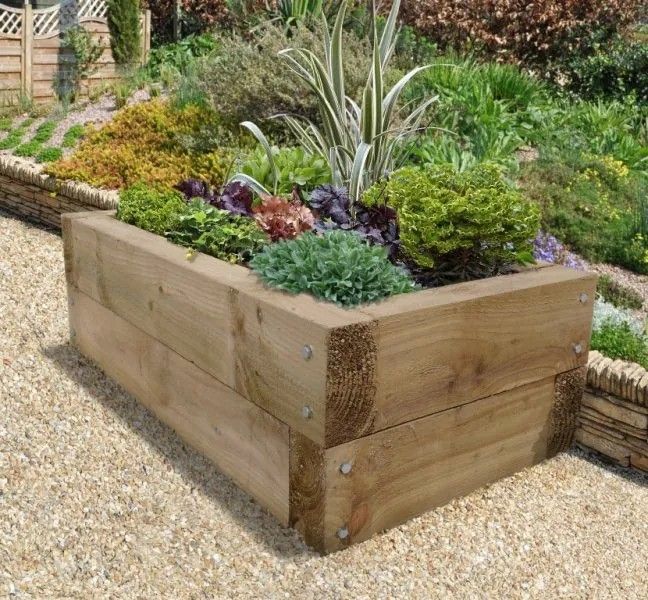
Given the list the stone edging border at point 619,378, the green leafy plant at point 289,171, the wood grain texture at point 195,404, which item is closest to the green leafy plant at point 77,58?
the green leafy plant at point 289,171

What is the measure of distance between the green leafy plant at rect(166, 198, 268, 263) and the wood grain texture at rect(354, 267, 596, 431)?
754 mm

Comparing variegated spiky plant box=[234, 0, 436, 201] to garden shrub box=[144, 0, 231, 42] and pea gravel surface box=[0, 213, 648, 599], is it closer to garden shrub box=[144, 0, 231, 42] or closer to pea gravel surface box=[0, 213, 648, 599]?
pea gravel surface box=[0, 213, 648, 599]

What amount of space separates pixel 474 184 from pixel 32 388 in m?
2.09

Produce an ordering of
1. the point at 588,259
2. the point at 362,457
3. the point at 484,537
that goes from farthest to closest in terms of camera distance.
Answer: the point at 588,259 < the point at 484,537 < the point at 362,457

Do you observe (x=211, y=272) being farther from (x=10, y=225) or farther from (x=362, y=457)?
(x=10, y=225)

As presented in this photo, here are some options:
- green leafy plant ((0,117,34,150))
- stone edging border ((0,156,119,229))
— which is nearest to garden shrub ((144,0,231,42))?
green leafy plant ((0,117,34,150))

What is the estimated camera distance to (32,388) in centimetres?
356

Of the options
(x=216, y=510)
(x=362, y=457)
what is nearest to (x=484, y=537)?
(x=362, y=457)

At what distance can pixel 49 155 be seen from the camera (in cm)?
646

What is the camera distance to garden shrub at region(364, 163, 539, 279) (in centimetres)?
274

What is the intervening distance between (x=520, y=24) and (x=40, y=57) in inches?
238

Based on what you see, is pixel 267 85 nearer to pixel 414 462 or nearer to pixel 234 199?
pixel 234 199

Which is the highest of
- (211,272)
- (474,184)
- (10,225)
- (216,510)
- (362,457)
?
(474,184)

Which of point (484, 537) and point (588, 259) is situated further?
point (588, 259)
